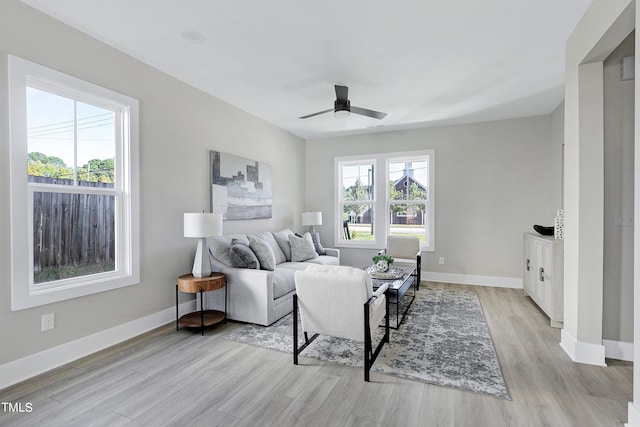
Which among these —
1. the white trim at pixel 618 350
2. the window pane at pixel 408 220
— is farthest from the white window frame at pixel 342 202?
the white trim at pixel 618 350

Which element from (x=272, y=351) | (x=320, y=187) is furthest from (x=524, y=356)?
(x=320, y=187)

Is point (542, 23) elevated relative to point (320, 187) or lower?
elevated

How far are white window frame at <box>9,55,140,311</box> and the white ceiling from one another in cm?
52

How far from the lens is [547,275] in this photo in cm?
347

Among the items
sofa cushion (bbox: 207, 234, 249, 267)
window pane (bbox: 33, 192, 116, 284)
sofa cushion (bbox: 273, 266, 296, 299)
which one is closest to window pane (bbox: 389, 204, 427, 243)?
sofa cushion (bbox: 273, 266, 296, 299)

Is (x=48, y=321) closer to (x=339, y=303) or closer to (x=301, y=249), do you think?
(x=339, y=303)

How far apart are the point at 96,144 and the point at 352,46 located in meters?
2.59

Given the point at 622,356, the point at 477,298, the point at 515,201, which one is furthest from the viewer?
the point at 515,201

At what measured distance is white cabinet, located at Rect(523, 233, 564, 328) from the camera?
328 cm

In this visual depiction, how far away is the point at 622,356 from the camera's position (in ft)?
8.40

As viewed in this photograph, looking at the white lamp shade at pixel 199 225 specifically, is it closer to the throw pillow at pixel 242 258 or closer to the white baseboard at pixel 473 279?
the throw pillow at pixel 242 258

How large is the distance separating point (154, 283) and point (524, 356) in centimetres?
369

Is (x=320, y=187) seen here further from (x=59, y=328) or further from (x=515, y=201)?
(x=59, y=328)

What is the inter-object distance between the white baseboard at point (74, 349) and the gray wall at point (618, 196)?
4.32m
